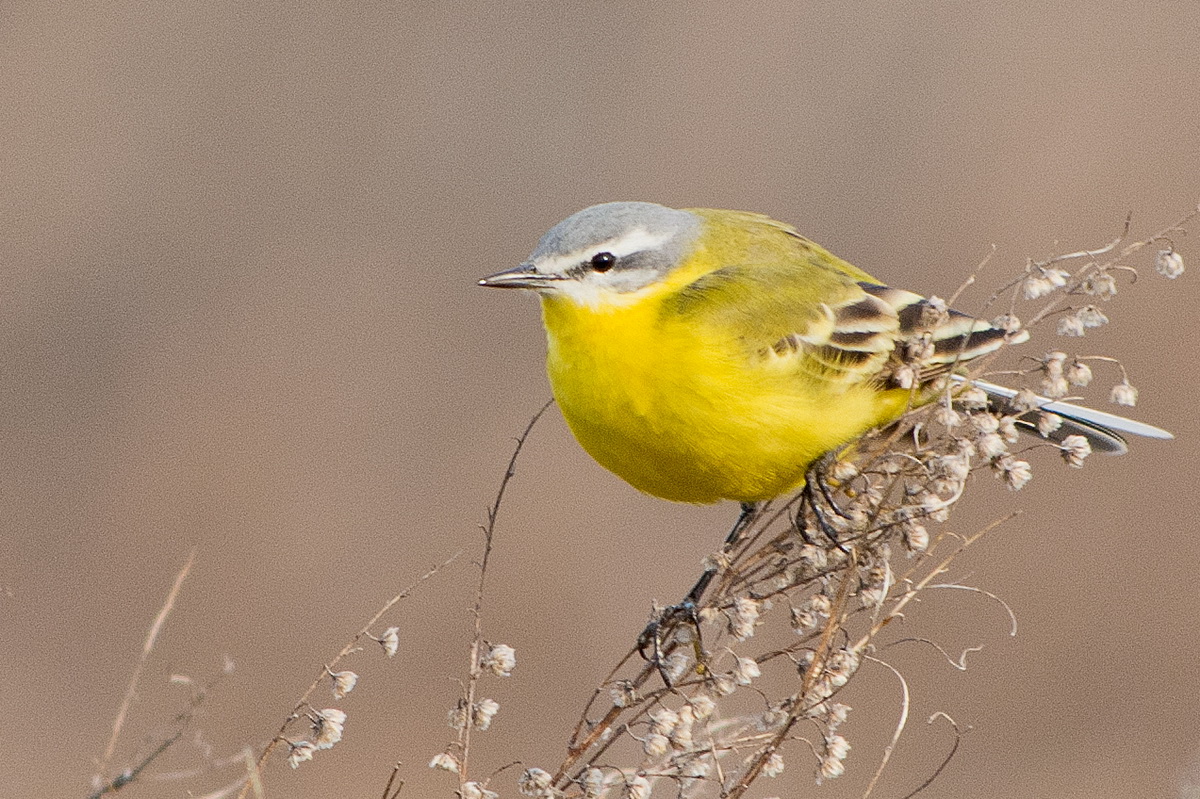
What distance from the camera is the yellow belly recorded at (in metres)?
4.59

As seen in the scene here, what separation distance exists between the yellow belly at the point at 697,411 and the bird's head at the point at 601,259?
0.39ft

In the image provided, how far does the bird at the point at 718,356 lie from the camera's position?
15.1ft

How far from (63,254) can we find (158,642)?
3622 millimetres

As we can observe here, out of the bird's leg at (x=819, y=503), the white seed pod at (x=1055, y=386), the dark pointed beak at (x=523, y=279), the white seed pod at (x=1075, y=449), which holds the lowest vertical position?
the bird's leg at (x=819, y=503)

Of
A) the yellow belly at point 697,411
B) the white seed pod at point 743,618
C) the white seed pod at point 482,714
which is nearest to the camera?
the white seed pod at point 482,714

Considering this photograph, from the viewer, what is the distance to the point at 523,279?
483 centimetres

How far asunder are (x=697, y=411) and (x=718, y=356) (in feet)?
0.70

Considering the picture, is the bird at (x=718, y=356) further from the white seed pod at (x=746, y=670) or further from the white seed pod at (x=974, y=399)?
the white seed pod at (x=746, y=670)

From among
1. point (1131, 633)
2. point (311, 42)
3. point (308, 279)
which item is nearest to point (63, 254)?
point (308, 279)

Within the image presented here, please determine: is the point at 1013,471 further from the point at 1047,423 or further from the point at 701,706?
the point at 701,706

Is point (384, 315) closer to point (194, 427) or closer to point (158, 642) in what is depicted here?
point (194, 427)

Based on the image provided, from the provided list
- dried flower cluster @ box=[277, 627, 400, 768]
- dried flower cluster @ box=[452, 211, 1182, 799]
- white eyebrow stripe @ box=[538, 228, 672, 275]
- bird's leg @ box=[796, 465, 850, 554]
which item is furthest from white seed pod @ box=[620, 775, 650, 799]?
white eyebrow stripe @ box=[538, 228, 672, 275]

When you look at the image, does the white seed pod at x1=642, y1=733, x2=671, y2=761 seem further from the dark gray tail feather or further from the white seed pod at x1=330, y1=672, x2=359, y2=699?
the dark gray tail feather

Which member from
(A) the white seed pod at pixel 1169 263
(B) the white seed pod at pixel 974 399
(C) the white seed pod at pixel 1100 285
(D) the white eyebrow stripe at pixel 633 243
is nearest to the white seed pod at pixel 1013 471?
(B) the white seed pod at pixel 974 399
